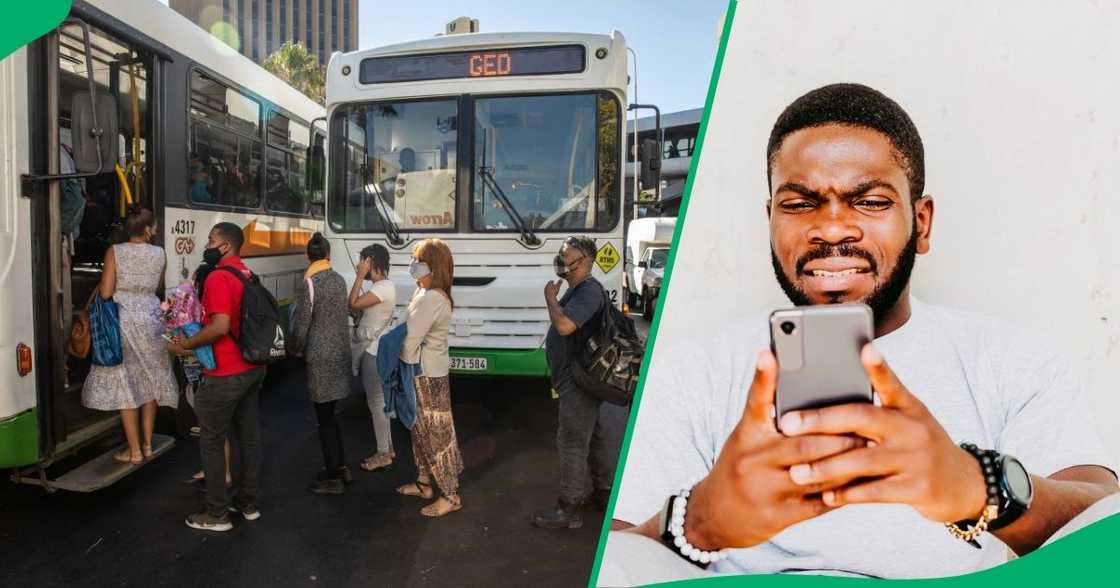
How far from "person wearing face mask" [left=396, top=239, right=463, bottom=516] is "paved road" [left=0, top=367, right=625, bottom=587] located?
27cm

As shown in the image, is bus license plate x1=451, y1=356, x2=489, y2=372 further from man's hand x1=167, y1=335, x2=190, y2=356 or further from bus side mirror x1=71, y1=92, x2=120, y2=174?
bus side mirror x1=71, y1=92, x2=120, y2=174

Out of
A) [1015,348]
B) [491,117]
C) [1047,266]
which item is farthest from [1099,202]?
[491,117]

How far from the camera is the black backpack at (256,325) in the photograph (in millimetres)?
3955

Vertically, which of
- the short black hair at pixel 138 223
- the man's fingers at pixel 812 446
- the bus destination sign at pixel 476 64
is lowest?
the man's fingers at pixel 812 446

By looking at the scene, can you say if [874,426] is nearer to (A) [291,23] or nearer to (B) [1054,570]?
(B) [1054,570]

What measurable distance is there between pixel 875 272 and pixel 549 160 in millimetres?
4958

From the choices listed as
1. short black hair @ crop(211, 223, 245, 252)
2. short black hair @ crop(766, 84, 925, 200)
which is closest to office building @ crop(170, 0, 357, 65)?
short black hair @ crop(211, 223, 245, 252)

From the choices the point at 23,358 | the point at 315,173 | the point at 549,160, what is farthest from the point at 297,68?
the point at 23,358

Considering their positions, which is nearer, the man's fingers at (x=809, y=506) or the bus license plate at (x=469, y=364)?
the man's fingers at (x=809, y=506)

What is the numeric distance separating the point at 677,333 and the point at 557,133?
486cm

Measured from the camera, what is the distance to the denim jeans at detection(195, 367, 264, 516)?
13.0 feet

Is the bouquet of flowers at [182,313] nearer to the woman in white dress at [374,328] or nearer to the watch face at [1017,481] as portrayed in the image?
the woman in white dress at [374,328]

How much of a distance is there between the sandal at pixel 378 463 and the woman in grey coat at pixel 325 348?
1.48 ft

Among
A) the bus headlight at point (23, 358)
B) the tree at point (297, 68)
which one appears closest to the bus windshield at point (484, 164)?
the bus headlight at point (23, 358)
